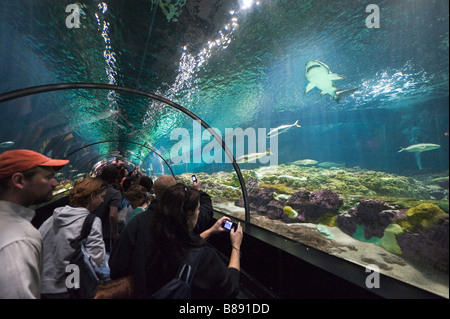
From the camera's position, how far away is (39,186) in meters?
1.51

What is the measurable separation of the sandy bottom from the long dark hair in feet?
6.72

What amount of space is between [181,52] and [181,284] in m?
5.19

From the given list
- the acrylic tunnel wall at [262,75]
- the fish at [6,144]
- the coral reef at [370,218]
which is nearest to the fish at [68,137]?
the acrylic tunnel wall at [262,75]

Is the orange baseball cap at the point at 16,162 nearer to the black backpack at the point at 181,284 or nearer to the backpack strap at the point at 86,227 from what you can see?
the backpack strap at the point at 86,227

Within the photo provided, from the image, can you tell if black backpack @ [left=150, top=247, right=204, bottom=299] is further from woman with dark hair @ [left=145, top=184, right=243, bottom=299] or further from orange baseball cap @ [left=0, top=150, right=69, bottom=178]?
orange baseball cap @ [left=0, top=150, right=69, bottom=178]

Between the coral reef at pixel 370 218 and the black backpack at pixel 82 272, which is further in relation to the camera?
the coral reef at pixel 370 218

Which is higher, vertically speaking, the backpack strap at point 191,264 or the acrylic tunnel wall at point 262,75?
the acrylic tunnel wall at point 262,75

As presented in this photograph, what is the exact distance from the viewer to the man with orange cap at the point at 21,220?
1005mm

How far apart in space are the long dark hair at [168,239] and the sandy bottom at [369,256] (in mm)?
2048

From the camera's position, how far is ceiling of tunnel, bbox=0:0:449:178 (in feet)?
11.1

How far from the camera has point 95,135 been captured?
9.98 m

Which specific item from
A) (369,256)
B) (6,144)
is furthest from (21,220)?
(6,144)

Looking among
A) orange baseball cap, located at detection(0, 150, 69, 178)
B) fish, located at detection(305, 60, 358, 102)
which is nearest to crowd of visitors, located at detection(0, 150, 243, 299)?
orange baseball cap, located at detection(0, 150, 69, 178)

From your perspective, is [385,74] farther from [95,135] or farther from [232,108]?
[95,135]
